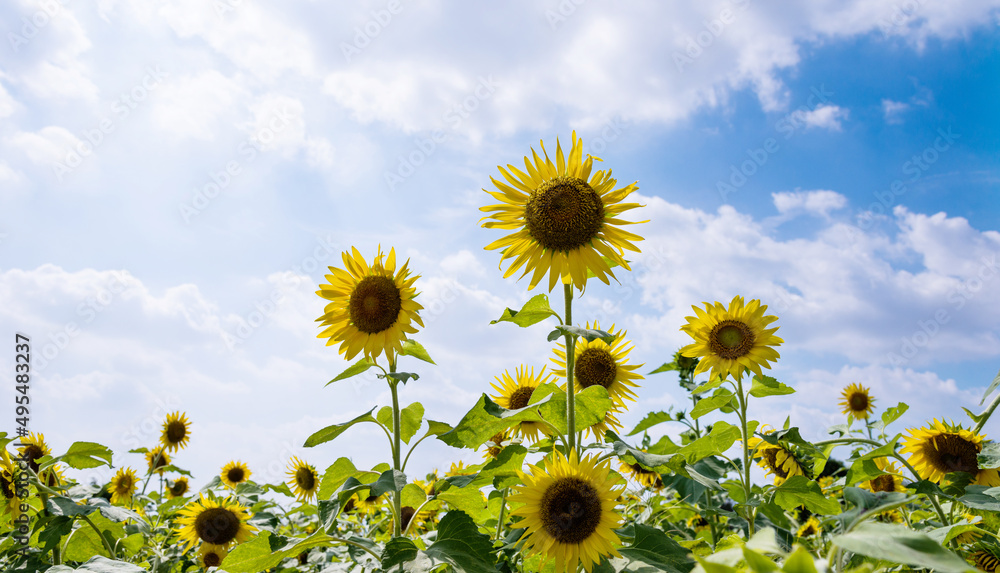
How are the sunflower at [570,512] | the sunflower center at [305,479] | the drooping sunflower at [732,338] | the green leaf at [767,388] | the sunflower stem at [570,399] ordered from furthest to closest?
the sunflower center at [305,479], the drooping sunflower at [732,338], the green leaf at [767,388], the sunflower stem at [570,399], the sunflower at [570,512]

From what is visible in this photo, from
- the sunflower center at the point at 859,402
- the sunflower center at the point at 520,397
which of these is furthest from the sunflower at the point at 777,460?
the sunflower center at the point at 859,402

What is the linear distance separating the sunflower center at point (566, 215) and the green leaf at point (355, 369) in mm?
965

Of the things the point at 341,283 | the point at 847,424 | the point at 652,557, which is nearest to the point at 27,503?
the point at 341,283

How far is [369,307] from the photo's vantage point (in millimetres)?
3045

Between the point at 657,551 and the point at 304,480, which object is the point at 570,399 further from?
the point at 304,480

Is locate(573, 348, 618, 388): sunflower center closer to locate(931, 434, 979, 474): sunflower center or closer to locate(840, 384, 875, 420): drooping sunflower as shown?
locate(931, 434, 979, 474): sunflower center

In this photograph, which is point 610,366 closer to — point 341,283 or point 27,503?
point 341,283

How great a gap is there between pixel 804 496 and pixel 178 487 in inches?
280

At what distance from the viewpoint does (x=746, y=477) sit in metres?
3.25

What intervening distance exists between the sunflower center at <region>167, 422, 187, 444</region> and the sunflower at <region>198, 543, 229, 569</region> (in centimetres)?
244

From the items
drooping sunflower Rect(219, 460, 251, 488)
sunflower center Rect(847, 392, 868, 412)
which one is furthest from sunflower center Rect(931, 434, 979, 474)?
drooping sunflower Rect(219, 460, 251, 488)

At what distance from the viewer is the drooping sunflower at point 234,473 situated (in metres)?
7.16

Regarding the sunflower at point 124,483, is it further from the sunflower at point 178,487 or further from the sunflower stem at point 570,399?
the sunflower stem at point 570,399

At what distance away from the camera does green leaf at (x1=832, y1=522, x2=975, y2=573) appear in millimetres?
958
